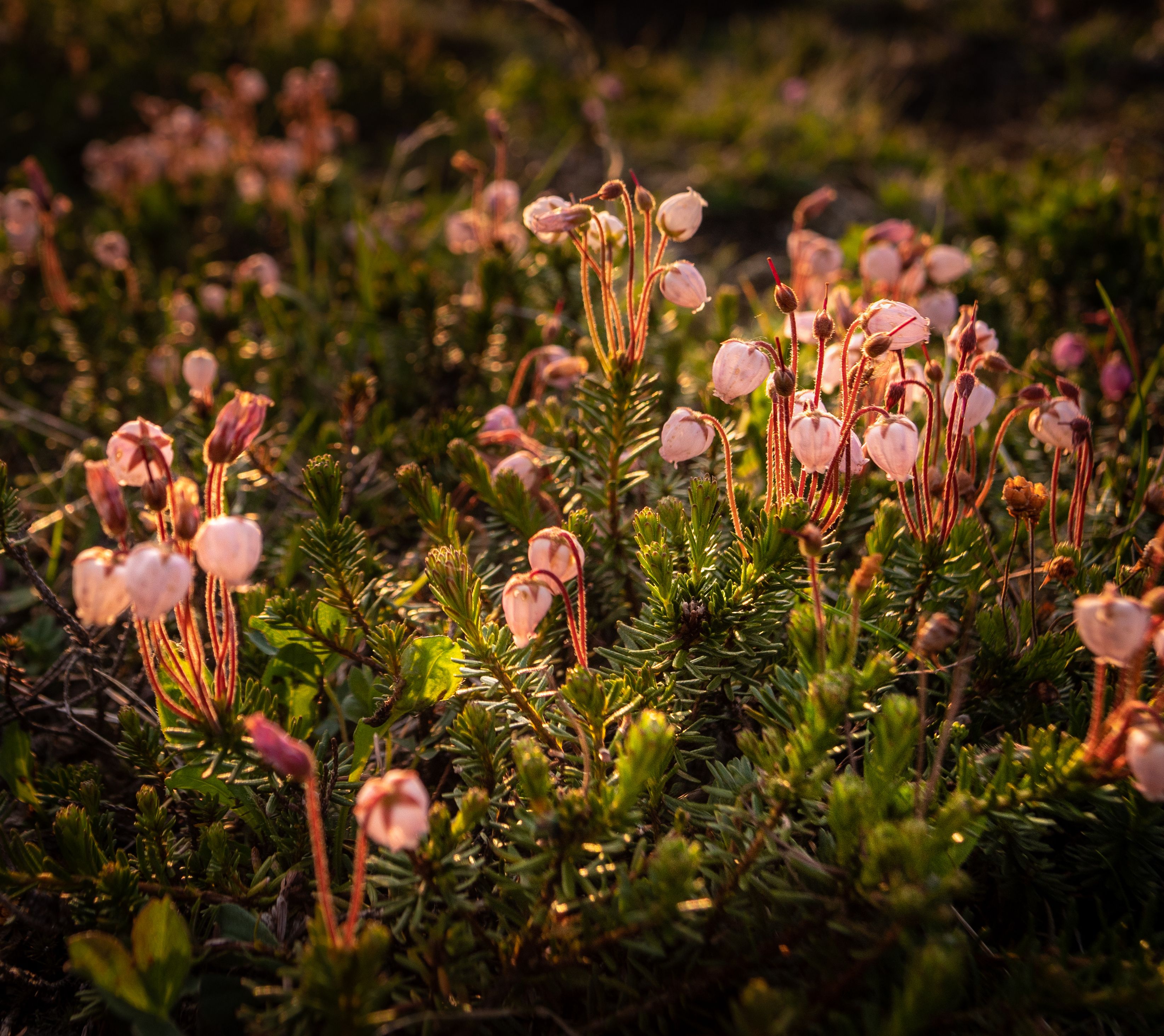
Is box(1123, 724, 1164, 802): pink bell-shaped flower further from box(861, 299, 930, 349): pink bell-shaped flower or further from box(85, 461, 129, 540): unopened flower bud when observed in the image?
box(85, 461, 129, 540): unopened flower bud

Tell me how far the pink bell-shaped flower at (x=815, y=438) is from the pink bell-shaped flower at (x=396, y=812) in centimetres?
72

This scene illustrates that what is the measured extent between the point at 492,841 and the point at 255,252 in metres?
3.30

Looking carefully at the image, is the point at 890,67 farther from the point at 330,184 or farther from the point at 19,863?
the point at 19,863

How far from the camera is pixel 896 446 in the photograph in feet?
4.02

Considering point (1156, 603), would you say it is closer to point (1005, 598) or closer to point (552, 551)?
point (1005, 598)

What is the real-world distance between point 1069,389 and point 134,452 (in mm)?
1574

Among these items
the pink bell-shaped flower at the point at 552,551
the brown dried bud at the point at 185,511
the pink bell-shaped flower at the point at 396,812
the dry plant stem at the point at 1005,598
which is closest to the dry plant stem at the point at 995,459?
the dry plant stem at the point at 1005,598

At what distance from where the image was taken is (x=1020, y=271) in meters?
2.77

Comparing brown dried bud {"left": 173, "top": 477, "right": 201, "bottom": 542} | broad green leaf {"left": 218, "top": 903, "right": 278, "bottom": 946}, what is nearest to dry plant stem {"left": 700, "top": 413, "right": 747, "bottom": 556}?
brown dried bud {"left": 173, "top": 477, "right": 201, "bottom": 542}

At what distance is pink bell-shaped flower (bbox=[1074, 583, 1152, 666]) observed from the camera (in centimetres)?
96

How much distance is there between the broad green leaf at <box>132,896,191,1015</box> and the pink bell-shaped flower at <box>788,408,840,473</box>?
3.40ft

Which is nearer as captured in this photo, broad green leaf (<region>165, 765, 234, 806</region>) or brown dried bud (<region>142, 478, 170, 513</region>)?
brown dried bud (<region>142, 478, 170, 513</region>)

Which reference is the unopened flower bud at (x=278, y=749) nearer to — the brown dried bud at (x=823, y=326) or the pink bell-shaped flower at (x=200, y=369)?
the brown dried bud at (x=823, y=326)

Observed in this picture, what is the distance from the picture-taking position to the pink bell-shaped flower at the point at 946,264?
6.92 ft
